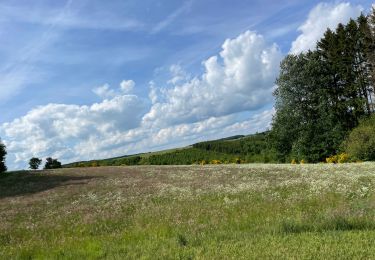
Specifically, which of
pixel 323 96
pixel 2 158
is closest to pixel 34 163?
pixel 2 158

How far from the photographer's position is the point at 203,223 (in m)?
14.7

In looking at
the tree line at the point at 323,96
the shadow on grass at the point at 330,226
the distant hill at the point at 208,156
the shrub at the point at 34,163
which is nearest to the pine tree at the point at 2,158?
the shrub at the point at 34,163

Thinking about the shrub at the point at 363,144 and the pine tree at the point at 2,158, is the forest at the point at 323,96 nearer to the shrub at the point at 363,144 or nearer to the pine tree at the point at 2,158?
the shrub at the point at 363,144

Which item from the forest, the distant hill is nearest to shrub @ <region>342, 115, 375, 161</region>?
the forest

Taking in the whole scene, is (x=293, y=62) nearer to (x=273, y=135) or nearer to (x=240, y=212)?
(x=273, y=135)

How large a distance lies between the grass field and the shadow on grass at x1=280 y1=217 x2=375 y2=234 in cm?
3

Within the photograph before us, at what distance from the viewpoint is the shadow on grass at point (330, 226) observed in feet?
39.9

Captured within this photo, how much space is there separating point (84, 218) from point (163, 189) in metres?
8.98

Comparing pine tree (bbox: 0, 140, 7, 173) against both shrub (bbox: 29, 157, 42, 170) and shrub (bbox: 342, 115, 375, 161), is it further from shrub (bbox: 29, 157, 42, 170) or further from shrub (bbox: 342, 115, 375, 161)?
Result: shrub (bbox: 342, 115, 375, 161)

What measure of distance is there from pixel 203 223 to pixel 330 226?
14.6ft

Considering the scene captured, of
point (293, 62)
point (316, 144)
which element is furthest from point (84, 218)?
point (293, 62)

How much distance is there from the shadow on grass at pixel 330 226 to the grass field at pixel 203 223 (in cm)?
3

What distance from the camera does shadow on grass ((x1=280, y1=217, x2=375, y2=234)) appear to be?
39.9 feet

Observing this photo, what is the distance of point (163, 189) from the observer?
26531 millimetres
